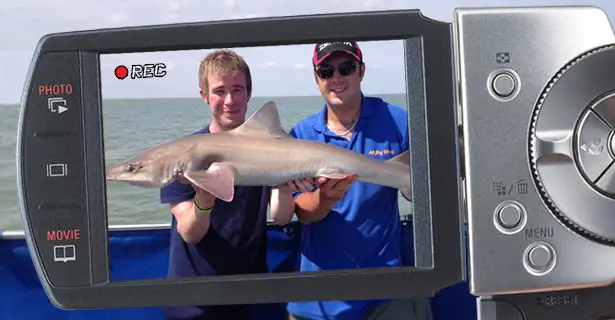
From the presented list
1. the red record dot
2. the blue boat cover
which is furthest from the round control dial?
the blue boat cover

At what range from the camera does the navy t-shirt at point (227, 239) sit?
0.78 metres

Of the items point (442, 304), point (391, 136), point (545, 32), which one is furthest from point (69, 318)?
point (545, 32)

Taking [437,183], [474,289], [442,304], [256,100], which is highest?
[256,100]

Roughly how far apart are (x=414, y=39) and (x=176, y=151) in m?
0.30

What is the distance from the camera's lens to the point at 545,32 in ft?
2.14

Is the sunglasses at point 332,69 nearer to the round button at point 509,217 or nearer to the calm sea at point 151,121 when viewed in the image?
the calm sea at point 151,121

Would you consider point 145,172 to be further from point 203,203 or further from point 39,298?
point 39,298

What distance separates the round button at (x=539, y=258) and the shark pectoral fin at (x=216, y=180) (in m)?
0.34

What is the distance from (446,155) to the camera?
2.20 ft

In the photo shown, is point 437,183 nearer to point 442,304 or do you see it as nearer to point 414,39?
point 414,39

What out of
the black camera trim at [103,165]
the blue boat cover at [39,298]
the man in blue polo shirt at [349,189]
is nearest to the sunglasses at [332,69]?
the man in blue polo shirt at [349,189]

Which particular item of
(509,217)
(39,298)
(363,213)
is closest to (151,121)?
(363,213)

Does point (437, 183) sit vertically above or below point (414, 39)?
below

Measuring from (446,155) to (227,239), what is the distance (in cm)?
35
